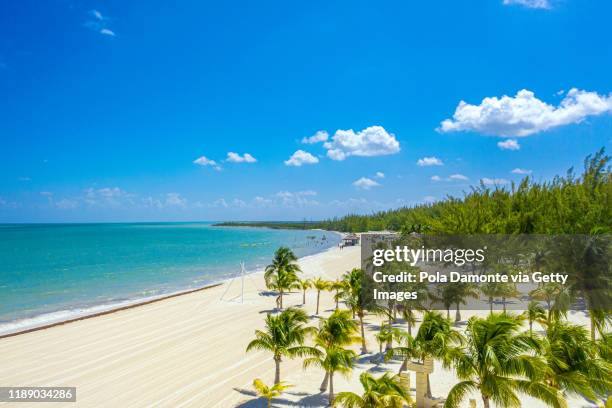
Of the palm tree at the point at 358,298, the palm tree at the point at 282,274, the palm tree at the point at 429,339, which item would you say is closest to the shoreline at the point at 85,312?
the palm tree at the point at 282,274

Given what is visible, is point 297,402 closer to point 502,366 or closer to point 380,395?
point 380,395

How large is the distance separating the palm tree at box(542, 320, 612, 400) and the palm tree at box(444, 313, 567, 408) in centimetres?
99

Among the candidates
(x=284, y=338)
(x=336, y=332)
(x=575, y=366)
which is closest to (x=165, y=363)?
(x=284, y=338)

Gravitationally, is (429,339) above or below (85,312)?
above

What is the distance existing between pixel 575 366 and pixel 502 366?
299 centimetres

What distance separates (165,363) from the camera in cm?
2041

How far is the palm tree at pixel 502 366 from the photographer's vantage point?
976 centimetres

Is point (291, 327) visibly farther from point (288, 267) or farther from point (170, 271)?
point (170, 271)

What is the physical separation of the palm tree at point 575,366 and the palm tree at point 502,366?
99 cm

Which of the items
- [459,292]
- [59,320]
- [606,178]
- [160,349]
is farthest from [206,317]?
[606,178]

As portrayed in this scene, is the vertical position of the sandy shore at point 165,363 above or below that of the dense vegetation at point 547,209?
below

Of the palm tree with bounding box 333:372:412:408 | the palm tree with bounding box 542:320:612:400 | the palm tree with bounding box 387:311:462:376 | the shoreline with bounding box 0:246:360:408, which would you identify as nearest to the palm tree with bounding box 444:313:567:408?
the palm tree with bounding box 542:320:612:400

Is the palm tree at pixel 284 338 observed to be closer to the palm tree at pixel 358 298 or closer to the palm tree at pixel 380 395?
the palm tree at pixel 380 395

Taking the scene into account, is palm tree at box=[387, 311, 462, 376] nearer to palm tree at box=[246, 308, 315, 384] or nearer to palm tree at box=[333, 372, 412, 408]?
palm tree at box=[333, 372, 412, 408]
